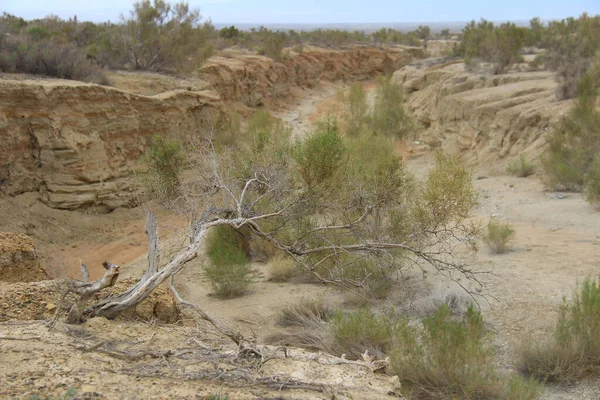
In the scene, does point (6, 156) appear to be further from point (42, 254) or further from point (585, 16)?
point (585, 16)

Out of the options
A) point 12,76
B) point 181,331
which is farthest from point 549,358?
point 12,76

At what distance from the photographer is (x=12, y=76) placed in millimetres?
11969

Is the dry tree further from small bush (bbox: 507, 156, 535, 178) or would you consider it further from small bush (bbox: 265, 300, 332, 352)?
small bush (bbox: 507, 156, 535, 178)

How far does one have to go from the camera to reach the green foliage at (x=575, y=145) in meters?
12.0

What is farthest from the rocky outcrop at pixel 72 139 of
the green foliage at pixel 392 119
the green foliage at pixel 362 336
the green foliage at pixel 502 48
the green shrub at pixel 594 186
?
the green foliage at pixel 502 48

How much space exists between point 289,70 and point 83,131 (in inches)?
799

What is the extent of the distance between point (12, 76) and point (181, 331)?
30.7ft

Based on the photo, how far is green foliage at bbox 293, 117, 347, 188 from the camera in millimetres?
7809

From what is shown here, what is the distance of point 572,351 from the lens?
5.11m

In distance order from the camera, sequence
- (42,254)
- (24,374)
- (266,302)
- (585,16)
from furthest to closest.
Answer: (585,16) → (42,254) → (266,302) → (24,374)

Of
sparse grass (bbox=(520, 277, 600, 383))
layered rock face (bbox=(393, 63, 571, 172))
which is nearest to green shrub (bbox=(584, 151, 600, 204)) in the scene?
layered rock face (bbox=(393, 63, 571, 172))

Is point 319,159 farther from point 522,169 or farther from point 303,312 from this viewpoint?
point 522,169

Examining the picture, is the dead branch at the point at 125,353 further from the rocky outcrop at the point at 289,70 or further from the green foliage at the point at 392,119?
the rocky outcrop at the point at 289,70

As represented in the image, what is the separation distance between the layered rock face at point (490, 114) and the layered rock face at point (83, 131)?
289 inches
